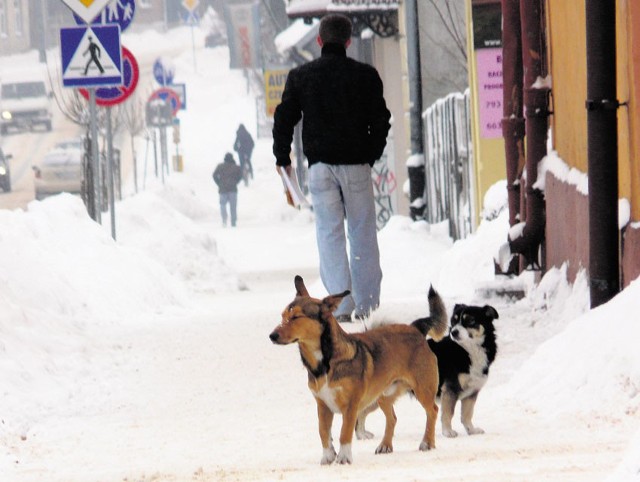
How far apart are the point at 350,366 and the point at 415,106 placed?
1671 cm

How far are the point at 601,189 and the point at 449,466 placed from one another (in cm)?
383

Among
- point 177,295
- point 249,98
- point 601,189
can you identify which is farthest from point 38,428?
point 249,98

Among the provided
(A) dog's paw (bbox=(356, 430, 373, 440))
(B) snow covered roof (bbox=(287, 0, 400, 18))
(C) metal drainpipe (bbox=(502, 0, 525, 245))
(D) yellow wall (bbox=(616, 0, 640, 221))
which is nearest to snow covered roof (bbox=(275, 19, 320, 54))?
(B) snow covered roof (bbox=(287, 0, 400, 18))

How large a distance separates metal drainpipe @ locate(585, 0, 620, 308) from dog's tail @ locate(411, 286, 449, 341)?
2638mm

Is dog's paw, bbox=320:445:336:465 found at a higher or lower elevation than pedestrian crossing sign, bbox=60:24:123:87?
lower

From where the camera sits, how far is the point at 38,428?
873cm

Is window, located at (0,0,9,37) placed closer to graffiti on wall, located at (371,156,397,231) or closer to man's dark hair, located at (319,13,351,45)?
graffiti on wall, located at (371,156,397,231)

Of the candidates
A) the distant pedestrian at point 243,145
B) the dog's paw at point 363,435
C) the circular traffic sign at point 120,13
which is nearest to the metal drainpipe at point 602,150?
the dog's paw at point 363,435

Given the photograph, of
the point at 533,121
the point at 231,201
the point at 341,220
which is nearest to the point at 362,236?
the point at 341,220

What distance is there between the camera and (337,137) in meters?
11.5

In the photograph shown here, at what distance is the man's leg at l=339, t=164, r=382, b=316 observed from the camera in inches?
455

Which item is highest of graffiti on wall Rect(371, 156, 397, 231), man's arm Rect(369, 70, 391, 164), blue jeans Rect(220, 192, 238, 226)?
man's arm Rect(369, 70, 391, 164)

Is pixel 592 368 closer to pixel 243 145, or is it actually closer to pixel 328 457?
pixel 328 457

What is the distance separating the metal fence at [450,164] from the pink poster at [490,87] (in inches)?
49.7
